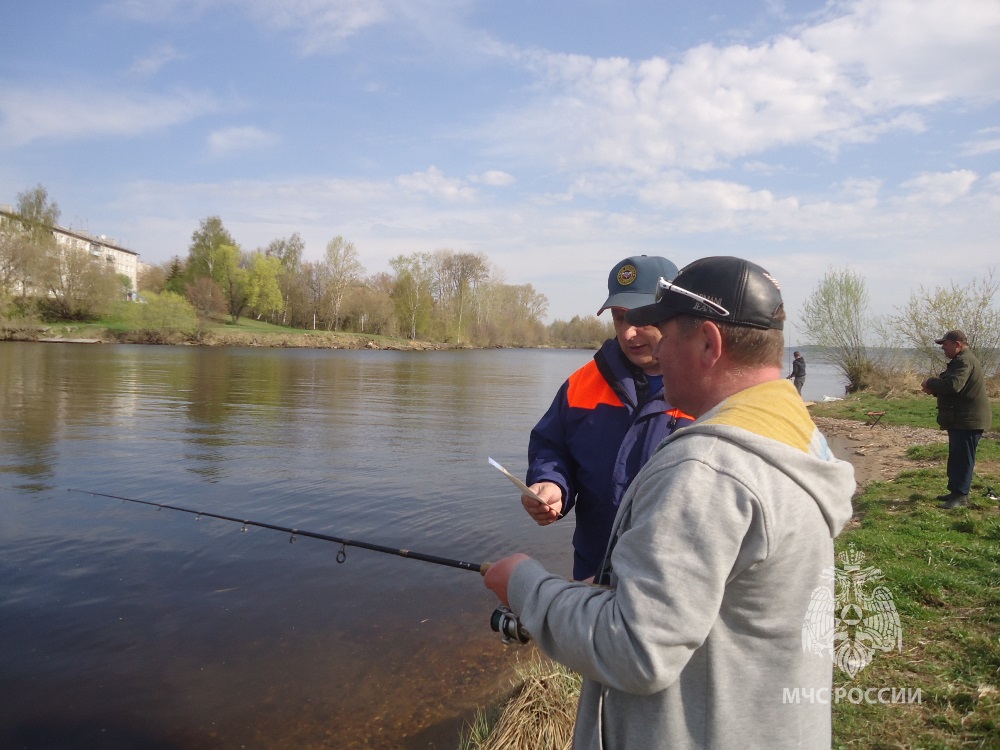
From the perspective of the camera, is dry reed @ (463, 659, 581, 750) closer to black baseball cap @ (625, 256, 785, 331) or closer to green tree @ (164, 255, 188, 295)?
black baseball cap @ (625, 256, 785, 331)

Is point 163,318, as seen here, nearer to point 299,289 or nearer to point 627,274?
point 299,289

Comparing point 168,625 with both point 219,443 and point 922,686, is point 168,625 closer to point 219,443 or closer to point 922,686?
point 922,686

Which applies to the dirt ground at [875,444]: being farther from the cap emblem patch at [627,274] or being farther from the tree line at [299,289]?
the tree line at [299,289]

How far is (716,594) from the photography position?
1347mm

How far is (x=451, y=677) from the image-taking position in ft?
18.0

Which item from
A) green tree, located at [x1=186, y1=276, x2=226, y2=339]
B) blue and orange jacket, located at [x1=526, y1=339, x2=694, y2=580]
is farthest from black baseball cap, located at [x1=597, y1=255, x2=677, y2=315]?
green tree, located at [x1=186, y1=276, x2=226, y2=339]

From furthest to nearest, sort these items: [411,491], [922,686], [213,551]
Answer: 1. [411,491]
2. [213,551]
3. [922,686]

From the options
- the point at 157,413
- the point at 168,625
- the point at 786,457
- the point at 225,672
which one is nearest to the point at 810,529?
the point at 786,457

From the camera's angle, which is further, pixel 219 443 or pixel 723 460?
pixel 219 443

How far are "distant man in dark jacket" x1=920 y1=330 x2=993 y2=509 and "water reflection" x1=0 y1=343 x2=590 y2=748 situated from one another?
5223 millimetres

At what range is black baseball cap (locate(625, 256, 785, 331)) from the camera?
1.64 metres

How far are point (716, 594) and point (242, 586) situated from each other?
22.6ft

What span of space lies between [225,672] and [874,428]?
1873 cm

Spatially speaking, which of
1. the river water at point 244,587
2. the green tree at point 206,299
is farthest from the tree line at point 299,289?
the river water at point 244,587
